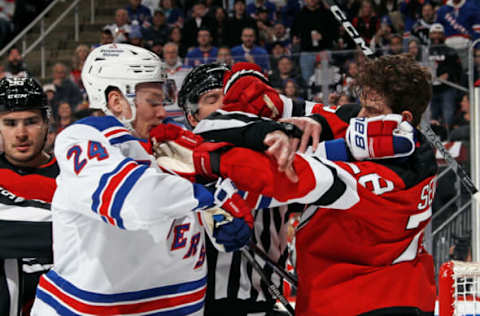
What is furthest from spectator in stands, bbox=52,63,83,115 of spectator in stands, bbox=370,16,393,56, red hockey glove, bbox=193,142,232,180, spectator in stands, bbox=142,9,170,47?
red hockey glove, bbox=193,142,232,180

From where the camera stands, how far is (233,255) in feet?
7.41

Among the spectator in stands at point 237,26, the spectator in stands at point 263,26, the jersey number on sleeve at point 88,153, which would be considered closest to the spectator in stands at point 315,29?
the spectator in stands at point 263,26

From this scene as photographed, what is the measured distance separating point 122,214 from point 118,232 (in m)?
0.23

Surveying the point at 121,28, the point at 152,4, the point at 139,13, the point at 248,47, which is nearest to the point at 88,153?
the point at 248,47

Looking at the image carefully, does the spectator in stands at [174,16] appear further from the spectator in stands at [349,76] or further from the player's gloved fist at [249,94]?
the player's gloved fist at [249,94]

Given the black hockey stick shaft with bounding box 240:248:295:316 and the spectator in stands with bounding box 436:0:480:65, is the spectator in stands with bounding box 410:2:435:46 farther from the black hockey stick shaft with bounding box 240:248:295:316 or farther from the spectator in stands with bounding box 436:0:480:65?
the black hockey stick shaft with bounding box 240:248:295:316

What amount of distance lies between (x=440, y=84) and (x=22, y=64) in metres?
5.15

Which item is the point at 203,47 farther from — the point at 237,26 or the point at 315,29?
the point at 315,29

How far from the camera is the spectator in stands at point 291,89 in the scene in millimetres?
4875

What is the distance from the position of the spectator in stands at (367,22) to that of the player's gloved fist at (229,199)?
5.69m

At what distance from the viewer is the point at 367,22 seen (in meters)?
7.18

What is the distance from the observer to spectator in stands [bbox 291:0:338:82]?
287 inches

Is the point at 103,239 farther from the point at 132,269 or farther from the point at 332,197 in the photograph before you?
the point at 332,197

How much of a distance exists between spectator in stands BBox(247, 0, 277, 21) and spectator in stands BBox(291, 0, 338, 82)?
37.7 inches
